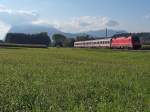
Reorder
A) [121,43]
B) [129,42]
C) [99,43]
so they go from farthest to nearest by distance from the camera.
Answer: [99,43] < [121,43] < [129,42]

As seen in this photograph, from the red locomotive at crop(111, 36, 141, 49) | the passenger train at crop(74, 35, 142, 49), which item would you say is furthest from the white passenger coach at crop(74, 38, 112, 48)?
the red locomotive at crop(111, 36, 141, 49)

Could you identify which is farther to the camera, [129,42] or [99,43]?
[99,43]

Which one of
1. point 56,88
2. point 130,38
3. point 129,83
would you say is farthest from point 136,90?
point 130,38

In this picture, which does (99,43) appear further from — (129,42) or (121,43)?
(129,42)

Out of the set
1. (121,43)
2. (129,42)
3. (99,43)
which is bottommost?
(99,43)

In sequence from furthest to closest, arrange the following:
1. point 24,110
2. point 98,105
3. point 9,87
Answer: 1. point 9,87
2. point 98,105
3. point 24,110

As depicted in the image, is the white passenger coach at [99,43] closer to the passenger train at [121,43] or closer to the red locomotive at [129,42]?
the passenger train at [121,43]

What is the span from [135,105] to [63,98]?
7.43 ft

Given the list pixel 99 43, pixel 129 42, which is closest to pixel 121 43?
pixel 129 42

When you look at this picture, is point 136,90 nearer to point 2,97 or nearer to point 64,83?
point 64,83

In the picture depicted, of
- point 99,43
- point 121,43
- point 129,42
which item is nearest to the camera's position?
point 129,42

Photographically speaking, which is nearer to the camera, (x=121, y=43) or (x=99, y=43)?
(x=121, y=43)

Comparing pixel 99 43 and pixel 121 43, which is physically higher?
pixel 121 43

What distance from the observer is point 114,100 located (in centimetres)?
1271
